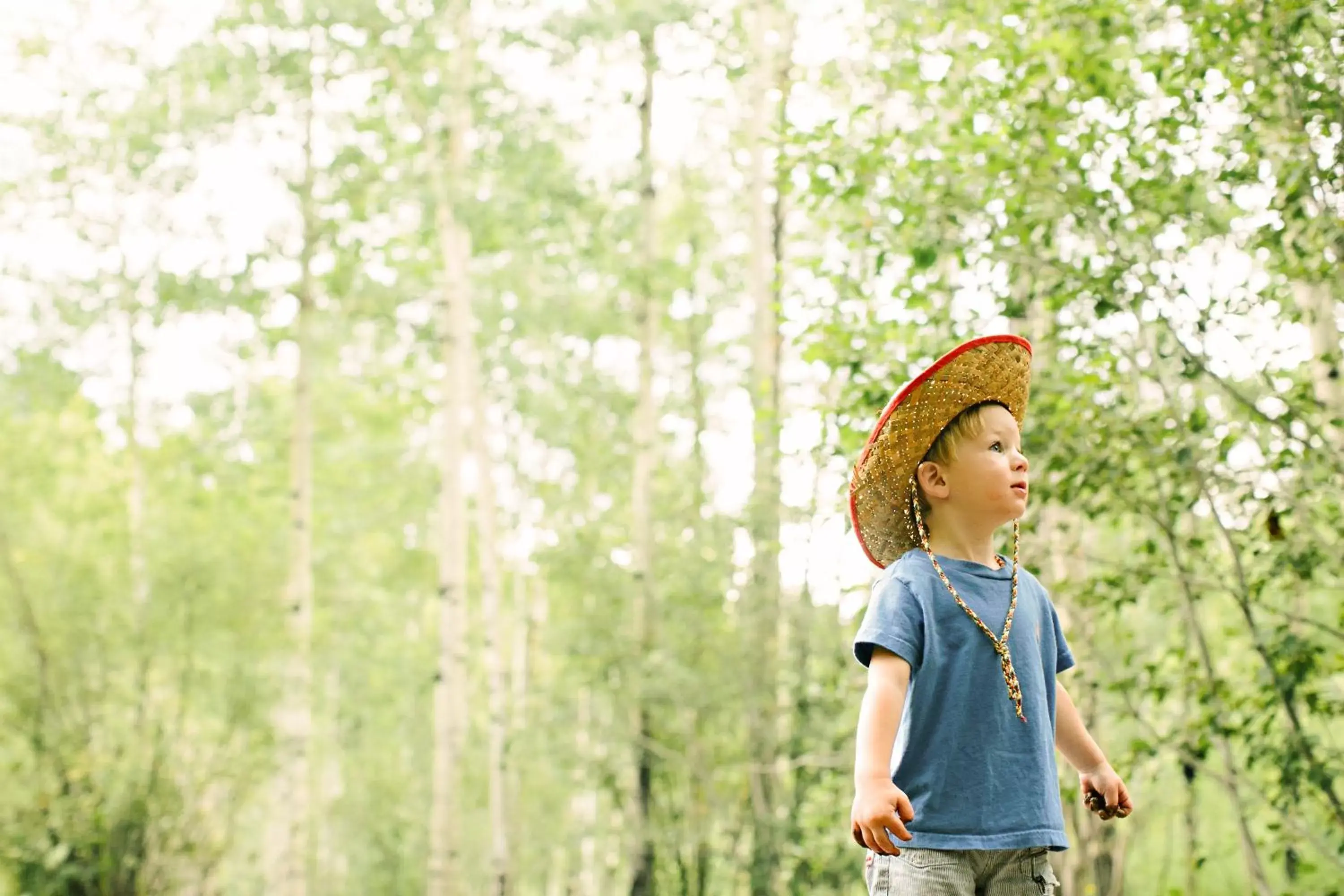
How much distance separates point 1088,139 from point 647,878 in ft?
24.3

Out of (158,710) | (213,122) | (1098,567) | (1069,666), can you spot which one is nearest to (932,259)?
(1069,666)

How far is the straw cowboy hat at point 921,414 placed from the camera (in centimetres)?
225

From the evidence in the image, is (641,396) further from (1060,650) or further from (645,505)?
(1060,650)

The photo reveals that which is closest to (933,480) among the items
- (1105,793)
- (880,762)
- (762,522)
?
(880,762)

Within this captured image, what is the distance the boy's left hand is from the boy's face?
1.59ft

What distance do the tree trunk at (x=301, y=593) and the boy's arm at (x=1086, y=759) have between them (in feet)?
33.7

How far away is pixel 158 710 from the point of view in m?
10.4

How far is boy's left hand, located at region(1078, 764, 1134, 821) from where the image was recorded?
228 cm

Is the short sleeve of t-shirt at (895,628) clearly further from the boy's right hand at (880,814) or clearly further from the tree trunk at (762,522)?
the tree trunk at (762,522)

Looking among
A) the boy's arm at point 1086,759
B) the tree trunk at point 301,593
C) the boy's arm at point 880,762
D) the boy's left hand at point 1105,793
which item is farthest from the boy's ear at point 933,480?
the tree trunk at point 301,593

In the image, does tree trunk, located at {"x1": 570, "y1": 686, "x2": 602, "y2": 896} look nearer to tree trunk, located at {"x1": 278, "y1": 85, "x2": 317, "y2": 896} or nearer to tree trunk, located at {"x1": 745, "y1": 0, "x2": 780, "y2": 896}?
tree trunk, located at {"x1": 745, "y1": 0, "x2": 780, "y2": 896}

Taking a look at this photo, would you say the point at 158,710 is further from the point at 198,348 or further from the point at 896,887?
the point at 896,887

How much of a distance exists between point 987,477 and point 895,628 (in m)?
0.32

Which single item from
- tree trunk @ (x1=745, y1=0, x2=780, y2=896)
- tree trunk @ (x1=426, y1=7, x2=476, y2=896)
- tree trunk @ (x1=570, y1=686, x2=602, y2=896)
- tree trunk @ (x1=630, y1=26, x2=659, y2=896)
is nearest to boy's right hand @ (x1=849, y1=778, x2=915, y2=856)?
tree trunk @ (x1=745, y1=0, x2=780, y2=896)
